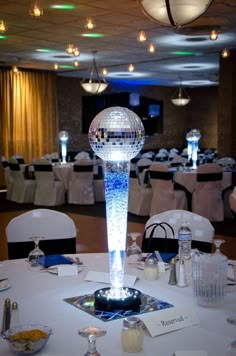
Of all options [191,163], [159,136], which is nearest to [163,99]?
[159,136]

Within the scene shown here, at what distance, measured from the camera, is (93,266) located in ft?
8.59

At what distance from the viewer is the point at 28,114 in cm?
1373

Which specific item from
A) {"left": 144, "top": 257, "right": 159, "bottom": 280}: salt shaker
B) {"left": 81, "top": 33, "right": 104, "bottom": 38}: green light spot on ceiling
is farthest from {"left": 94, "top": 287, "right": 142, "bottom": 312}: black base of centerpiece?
{"left": 81, "top": 33, "right": 104, "bottom": 38}: green light spot on ceiling

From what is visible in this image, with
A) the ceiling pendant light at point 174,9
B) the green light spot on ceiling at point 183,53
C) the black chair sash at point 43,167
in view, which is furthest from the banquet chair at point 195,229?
the green light spot on ceiling at point 183,53

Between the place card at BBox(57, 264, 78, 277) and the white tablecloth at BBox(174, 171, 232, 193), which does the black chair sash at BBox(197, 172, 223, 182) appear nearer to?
the white tablecloth at BBox(174, 171, 232, 193)

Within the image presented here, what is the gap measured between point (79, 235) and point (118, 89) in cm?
1087

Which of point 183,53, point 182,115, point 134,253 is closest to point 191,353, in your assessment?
point 134,253

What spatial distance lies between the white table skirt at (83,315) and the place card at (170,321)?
0.07 feet

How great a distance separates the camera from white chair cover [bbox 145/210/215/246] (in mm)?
3166

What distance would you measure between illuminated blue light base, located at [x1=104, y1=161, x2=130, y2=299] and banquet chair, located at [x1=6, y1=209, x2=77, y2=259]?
4.17ft

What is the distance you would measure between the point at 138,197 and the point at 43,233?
5.71 metres

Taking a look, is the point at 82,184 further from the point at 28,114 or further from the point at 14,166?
the point at 28,114

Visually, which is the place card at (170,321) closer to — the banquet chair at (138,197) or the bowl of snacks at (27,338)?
the bowl of snacks at (27,338)

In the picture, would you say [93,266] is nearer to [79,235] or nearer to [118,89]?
[79,235]
